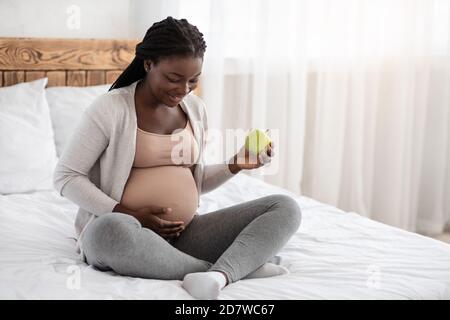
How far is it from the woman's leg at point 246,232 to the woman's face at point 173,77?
1.08 ft

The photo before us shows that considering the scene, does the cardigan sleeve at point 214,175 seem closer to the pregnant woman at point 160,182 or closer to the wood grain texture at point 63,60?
the pregnant woman at point 160,182

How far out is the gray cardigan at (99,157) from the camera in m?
1.74

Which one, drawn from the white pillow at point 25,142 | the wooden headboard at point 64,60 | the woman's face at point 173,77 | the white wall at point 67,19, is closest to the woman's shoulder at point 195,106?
the woman's face at point 173,77

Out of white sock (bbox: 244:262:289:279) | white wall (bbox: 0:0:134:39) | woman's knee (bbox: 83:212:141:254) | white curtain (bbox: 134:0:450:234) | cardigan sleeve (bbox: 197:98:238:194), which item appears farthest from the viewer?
white curtain (bbox: 134:0:450:234)

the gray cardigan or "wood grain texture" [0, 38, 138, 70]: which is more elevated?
"wood grain texture" [0, 38, 138, 70]

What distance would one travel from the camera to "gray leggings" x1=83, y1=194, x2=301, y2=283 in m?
1.59

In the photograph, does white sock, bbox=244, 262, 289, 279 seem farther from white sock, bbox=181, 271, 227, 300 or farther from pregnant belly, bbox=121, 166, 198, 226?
pregnant belly, bbox=121, 166, 198, 226

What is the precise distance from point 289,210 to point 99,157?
508 mm

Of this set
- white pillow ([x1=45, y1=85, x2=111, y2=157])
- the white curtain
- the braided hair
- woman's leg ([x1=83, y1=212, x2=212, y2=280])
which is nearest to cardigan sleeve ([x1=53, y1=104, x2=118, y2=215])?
woman's leg ([x1=83, y1=212, x2=212, y2=280])

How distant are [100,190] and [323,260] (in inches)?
23.4

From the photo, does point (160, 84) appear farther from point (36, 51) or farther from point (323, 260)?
point (36, 51)

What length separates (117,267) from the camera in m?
1.62

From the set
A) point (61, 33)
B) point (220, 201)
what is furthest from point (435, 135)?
point (61, 33)

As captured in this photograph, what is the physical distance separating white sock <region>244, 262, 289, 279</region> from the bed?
3 cm
